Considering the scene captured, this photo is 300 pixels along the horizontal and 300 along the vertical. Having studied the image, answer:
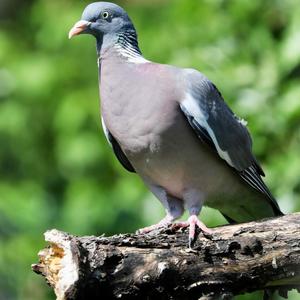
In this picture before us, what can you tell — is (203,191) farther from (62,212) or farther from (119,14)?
(62,212)

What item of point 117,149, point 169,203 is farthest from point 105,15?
point 169,203

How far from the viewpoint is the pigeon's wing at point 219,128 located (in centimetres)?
479

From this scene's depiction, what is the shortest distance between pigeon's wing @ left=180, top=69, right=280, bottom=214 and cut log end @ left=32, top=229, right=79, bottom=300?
43.3 inches

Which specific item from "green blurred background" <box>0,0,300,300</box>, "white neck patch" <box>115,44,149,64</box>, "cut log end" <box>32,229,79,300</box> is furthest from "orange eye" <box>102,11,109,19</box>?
"cut log end" <box>32,229,79,300</box>

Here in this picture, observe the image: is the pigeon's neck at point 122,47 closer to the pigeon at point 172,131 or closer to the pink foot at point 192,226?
the pigeon at point 172,131

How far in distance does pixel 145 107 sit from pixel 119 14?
1.96ft

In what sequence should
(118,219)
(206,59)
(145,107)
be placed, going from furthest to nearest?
(118,219)
(206,59)
(145,107)

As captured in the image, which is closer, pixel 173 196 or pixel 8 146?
pixel 173 196

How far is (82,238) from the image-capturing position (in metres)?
3.99

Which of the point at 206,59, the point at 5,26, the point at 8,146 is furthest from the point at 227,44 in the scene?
the point at 5,26

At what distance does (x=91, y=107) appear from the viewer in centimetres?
743

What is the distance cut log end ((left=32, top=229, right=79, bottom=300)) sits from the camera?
3.81 metres

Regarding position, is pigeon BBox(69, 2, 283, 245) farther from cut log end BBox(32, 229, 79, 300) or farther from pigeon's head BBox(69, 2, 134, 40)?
cut log end BBox(32, 229, 79, 300)

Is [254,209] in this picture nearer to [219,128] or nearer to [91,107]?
[219,128]
